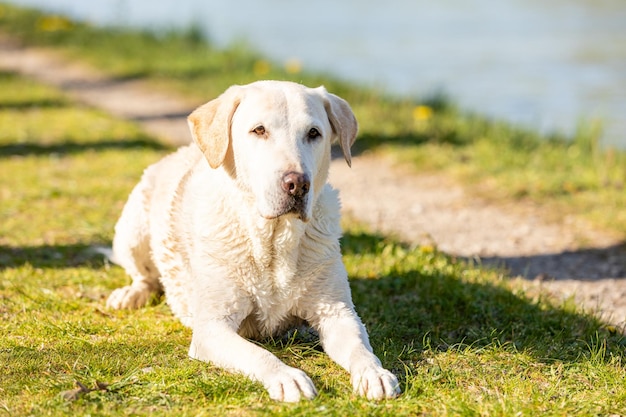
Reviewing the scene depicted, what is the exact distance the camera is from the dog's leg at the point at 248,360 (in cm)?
396

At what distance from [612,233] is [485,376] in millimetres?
3898

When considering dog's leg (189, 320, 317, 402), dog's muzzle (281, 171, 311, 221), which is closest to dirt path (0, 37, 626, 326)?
dog's muzzle (281, 171, 311, 221)

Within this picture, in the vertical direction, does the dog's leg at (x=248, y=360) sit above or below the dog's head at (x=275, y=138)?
below

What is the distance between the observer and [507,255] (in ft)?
23.9

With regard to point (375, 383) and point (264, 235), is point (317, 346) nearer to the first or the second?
point (264, 235)

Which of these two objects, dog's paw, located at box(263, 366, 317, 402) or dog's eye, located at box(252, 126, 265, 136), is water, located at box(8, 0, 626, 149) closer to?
dog's eye, located at box(252, 126, 265, 136)

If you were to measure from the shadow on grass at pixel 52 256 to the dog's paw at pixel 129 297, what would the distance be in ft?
2.90

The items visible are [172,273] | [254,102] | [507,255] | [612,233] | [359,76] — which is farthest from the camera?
[359,76]

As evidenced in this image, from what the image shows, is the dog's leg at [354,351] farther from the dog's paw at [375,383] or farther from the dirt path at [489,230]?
the dirt path at [489,230]

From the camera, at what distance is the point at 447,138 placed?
10844 millimetres

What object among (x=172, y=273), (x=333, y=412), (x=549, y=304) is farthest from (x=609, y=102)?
(x=333, y=412)

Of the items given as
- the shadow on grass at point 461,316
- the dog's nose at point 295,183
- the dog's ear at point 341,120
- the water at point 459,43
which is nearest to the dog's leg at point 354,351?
the shadow on grass at point 461,316

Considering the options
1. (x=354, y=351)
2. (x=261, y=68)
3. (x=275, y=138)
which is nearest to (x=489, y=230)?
(x=354, y=351)

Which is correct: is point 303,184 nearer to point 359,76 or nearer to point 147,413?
point 147,413
